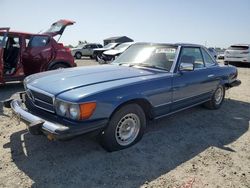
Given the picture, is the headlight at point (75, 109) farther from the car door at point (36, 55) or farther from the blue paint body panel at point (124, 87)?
the car door at point (36, 55)

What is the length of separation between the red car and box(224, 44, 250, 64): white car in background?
11878 mm

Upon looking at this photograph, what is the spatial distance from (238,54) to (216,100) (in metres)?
11.6

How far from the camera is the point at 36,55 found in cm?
828

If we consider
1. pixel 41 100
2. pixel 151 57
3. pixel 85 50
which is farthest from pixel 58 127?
pixel 85 50

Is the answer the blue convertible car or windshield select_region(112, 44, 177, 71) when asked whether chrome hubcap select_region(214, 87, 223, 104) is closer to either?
the blue convertible car

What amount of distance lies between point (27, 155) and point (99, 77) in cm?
152

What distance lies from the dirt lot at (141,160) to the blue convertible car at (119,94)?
38cm

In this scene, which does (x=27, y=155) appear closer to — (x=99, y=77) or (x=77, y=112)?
(x=77, y=112)

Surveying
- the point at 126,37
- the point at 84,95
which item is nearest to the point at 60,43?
the point at 84,95

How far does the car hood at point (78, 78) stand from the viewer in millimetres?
3706

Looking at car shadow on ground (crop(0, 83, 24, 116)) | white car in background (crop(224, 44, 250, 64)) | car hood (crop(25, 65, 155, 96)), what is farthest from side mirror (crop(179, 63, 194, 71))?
white car in background (crop(224, 44, 250, 64))

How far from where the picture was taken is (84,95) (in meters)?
3.39

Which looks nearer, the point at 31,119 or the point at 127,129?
the point at 31,119

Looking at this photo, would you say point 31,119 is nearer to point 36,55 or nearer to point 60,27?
point 36,55
